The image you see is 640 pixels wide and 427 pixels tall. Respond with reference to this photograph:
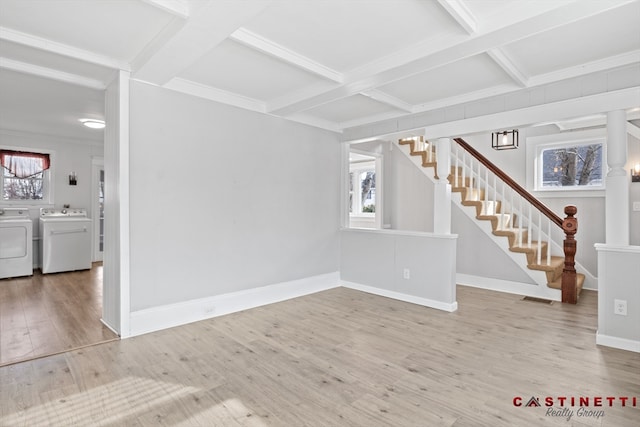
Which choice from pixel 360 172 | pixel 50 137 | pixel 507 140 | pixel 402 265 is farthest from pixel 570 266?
pixel 50 137

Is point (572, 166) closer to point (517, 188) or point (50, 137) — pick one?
point (517, 188)

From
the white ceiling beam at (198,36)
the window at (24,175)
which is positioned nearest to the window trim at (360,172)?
the white ceiling beam at (198,36)

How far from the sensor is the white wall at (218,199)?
3260 millimetres

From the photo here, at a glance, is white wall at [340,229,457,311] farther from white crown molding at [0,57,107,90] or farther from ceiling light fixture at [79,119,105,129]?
ceiling light fixture at [79,119,105,129]

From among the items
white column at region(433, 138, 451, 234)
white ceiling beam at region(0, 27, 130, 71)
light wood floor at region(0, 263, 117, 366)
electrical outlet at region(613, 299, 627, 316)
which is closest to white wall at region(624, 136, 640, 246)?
electrical outlet at region(613, 299, 627, 316)

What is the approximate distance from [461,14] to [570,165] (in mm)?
4403

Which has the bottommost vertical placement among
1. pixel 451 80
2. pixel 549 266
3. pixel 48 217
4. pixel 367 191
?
pixel 549 266

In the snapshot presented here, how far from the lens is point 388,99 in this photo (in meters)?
3.85

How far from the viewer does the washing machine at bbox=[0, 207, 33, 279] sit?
5.41 meters

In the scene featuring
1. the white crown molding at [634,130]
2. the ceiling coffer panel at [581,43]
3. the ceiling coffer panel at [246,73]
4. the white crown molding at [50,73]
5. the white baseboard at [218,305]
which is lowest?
the white baseboard at [218,305]

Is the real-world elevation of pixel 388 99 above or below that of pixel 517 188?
above

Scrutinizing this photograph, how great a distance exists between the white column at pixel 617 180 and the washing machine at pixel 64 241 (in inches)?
297

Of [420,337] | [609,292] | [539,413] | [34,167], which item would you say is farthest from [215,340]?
[34,167]

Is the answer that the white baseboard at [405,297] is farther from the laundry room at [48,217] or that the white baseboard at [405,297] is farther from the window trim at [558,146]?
the laundry room at [48,217]
